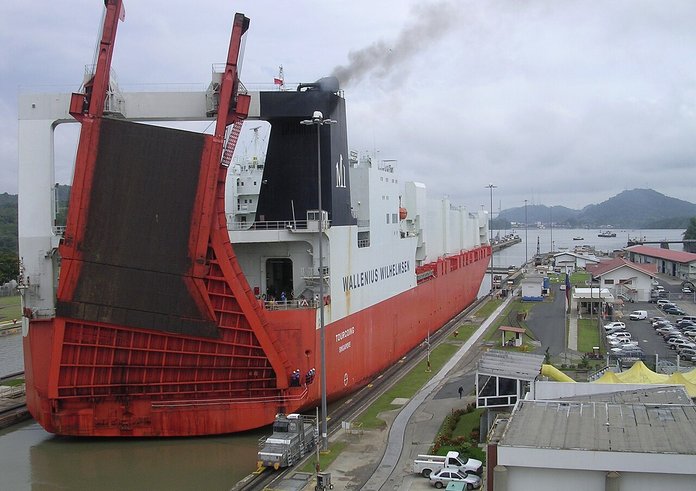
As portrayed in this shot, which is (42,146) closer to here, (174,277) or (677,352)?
(174,277)

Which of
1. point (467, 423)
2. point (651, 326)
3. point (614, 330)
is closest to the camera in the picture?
point (467, 423)

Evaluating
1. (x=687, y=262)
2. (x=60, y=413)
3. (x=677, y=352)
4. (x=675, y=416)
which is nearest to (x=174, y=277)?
(x=60, y=413)

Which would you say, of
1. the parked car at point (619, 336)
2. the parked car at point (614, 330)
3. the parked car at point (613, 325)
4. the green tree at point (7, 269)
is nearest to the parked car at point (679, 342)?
the parked car at point (619, 336)

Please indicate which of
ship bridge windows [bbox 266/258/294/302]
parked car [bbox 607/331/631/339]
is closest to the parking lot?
parked car [bbox 607/331/631/339]

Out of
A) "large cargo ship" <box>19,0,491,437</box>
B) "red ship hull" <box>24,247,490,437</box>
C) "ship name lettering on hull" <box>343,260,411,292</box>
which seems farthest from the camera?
"ship name lettering on hull" <box>343,260,411,292</box>

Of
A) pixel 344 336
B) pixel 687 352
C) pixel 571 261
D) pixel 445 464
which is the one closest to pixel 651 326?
pixel 687 352

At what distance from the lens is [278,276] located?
25375 mm

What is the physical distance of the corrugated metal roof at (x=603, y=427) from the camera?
12.7 m

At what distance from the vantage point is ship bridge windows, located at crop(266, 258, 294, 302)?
24.7 metres

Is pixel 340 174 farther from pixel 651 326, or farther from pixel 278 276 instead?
pixel 651 326

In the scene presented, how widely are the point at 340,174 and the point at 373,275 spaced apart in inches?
201

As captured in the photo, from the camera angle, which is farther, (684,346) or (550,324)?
(550,324)

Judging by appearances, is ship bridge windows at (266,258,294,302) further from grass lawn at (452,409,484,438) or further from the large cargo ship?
grass lawn at (452,409,484,438)

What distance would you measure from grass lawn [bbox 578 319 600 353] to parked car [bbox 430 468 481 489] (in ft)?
64.2
